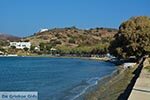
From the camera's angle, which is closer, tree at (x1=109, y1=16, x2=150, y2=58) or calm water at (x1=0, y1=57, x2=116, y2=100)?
calm water at (x1=0, y1=57, x2=116, y2=100)

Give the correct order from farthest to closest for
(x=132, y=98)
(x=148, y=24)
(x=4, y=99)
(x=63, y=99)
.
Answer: (x=148, y=24), (x=63, y=99), (x=4, y=99), (x=132, y=98)

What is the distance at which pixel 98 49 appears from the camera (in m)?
179

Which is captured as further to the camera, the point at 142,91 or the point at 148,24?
the point at 148,24

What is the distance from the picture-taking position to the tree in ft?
278

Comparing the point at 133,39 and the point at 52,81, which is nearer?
the point at 52,81

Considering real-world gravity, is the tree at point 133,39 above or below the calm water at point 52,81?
above

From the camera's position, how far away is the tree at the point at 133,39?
84.8 m

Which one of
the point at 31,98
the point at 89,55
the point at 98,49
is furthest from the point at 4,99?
the point at 89,55

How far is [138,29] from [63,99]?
6382 centimetres

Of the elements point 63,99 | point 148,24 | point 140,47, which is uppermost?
point 148,24

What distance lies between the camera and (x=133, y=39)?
85.8m

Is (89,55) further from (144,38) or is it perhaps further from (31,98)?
(31,98)

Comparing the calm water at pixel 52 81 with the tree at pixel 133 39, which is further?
the tree at pixel 133 39

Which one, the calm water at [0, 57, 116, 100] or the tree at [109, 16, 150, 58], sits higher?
the tree at [109, 16, 150, 58]
